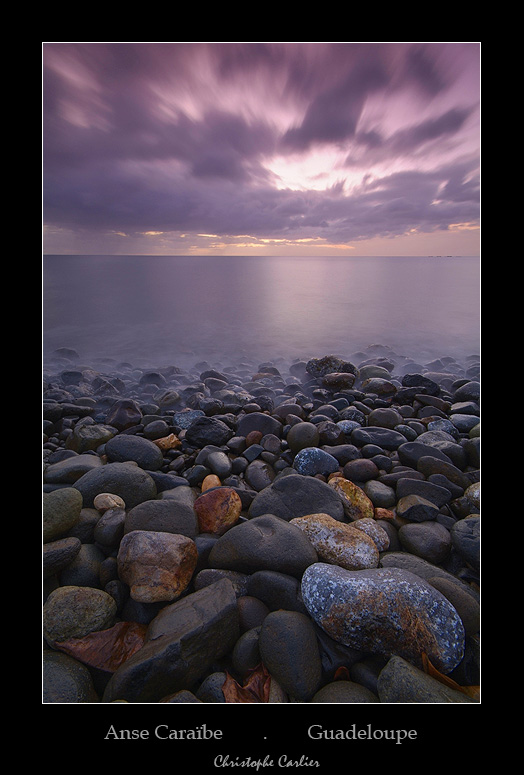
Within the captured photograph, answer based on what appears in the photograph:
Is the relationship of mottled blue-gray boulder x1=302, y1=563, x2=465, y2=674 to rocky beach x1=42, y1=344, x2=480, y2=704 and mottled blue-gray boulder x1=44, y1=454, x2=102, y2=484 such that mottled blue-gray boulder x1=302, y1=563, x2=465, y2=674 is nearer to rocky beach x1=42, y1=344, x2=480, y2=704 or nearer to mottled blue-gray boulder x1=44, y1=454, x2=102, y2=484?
rocky beach x1=42, y1=344, x2=480, y2=704

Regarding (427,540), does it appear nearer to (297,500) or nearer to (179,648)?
(297,500)

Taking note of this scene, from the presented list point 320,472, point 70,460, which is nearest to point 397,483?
point 320,472

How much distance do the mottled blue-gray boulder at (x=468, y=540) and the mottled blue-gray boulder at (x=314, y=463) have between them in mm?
965

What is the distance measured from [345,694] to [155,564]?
3.53 feet

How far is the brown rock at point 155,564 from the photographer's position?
1773mm

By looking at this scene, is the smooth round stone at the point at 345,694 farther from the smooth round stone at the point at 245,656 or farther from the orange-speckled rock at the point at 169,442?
the orange-speckled rock at the point at 169,442

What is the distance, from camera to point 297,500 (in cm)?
239

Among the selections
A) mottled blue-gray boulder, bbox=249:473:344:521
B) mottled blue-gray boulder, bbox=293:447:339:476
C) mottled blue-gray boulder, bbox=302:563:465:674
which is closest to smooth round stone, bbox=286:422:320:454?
mottled blue-gray boulder, bbox=293:447:339:476

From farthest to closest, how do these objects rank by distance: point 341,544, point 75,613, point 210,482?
point 210,482 < point 341,544 < point 75,613

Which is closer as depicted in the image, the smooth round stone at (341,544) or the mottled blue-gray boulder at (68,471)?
the smooth round stone at (341,544)

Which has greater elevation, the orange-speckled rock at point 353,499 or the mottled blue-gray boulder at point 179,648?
the orange-speckled rock at point 353,499

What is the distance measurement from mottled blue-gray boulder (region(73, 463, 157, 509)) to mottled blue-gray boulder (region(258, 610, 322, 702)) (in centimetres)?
131

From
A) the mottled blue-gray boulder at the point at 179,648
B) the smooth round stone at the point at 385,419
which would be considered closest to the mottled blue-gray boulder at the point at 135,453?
the mottled blue-gray boulder at the point at 179,648

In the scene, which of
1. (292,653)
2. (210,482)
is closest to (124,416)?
(210,482)
